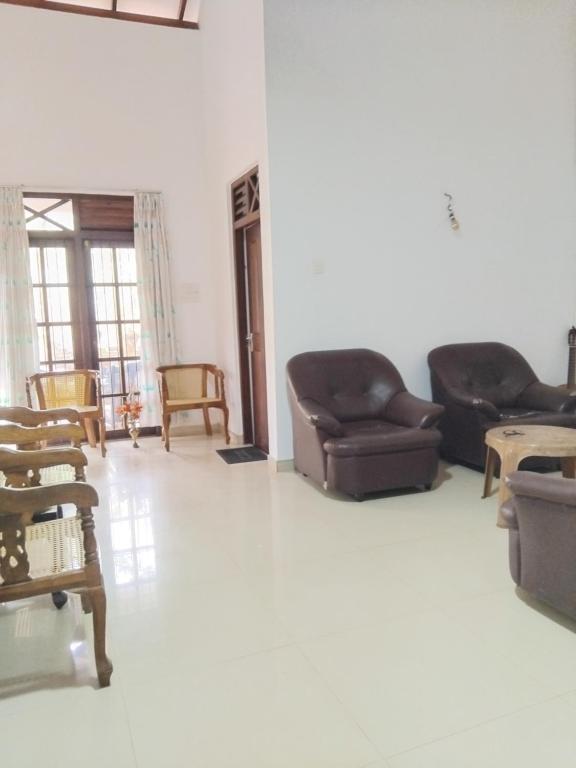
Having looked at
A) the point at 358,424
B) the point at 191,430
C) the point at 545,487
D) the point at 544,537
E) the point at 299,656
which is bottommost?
the point at 299,656

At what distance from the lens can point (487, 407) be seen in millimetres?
3918

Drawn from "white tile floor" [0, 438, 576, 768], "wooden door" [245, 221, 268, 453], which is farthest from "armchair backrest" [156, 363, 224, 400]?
"white tile floor" [0, 438, 576, 768]

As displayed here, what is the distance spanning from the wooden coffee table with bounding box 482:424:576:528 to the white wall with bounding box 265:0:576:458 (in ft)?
4.29

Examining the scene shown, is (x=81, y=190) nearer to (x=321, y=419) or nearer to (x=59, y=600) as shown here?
(x=321, y=419)

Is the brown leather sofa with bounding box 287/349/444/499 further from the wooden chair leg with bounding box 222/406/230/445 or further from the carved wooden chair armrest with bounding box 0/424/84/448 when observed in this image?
the carved wooden chair armrest with bounding box 0/424/84/448

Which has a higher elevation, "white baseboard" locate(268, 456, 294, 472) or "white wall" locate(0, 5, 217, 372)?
"white wall" locate(0, 5, 217, 372)

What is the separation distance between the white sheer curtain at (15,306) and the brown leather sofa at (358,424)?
272cm

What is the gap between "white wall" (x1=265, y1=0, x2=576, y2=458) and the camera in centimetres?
412

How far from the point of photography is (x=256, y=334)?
4.90m

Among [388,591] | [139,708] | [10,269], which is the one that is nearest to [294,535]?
[388,591]


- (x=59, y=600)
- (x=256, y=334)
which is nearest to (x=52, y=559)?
(x=59, y=600)

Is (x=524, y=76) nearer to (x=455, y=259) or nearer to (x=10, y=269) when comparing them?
(x=455, y=259)

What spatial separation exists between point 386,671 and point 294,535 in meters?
1.25

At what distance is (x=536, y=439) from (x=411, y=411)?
879 mm
